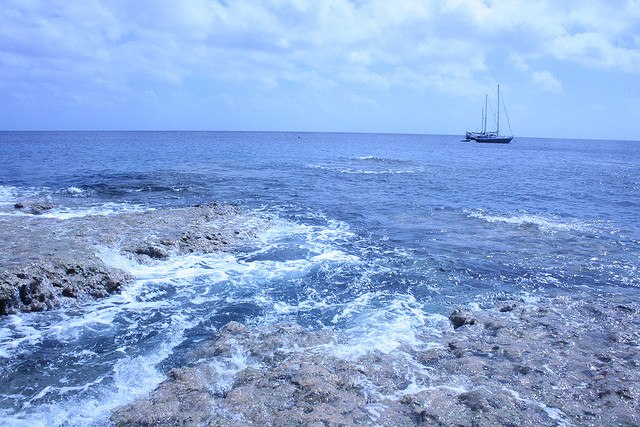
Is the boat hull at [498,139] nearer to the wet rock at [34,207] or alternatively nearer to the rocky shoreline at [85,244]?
the rocky shoreline at [85,244]

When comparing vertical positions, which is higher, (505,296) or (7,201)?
(7,201)

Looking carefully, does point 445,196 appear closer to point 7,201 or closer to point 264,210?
point 264,210

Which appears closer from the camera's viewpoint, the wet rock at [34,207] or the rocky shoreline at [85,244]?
the rocky shoreline at [85,244]

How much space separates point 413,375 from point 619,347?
471 centimetres

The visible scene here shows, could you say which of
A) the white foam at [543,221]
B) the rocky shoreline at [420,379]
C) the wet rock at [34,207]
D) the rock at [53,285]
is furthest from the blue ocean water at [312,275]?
the rocky shoreline at [420,379]

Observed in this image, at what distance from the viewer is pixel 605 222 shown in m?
20.9

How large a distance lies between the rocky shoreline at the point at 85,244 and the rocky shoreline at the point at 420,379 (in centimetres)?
502

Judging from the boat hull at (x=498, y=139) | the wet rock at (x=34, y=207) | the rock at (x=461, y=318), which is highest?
the boat hull at (x=498, y=139)

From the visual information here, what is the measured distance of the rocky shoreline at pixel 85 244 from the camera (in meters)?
10.0

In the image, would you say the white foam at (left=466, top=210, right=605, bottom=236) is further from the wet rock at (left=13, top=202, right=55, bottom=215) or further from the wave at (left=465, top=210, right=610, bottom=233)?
the wet rock at (left=13, top=202, right=55, bottom=215)

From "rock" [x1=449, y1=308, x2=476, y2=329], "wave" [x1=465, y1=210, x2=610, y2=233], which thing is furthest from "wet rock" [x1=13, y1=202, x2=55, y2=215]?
"wave" [x1=465, y1=210, x2=610, y2=233]

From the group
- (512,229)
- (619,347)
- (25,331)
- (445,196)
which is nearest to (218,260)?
(25,331)

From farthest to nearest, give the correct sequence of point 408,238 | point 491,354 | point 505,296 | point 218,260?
point 408,238, point 218,260, point 505,296, point 491,354

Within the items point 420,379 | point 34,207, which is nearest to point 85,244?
point 34,207
